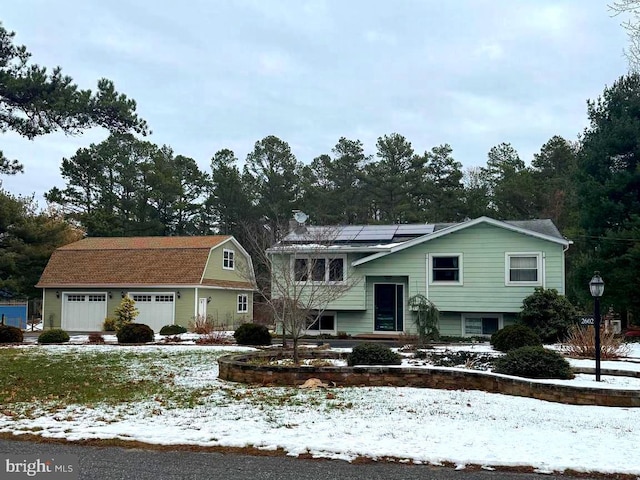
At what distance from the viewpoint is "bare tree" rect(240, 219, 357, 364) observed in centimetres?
1492

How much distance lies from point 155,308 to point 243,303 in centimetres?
695

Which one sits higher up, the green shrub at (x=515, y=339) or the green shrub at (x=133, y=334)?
the green shrub at (x=515, y=339)

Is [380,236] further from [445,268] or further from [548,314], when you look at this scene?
[548,314]

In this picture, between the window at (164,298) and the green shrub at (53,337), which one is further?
the window at (164,298)

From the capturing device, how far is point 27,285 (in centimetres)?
3747

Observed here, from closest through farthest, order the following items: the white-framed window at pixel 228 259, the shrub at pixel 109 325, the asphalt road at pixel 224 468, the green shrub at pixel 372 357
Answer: the asphalt road at pixel 224 468 < the green shrub at pixel 372 357 < the shrub at pixel 109 325 < the white-framed window at pixel 228 259

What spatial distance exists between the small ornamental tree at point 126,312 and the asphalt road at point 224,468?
71.5 ft

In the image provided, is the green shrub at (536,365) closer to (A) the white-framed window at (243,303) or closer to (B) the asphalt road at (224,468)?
(B) the asphalt road at (224,468)

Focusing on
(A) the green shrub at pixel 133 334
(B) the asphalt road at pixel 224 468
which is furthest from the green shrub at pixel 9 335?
(B) the asphalt road at pixel 224 468

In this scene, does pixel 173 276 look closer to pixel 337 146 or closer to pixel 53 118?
pixel 53 118

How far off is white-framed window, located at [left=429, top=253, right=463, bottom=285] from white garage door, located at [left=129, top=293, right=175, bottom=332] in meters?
12.6

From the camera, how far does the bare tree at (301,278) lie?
14922 millimetres

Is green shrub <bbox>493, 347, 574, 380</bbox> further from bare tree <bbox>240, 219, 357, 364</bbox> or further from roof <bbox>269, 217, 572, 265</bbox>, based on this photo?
roof <bbox>269, 217, 572, 265</bbox>

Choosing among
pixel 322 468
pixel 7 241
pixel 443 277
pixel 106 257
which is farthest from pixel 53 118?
pixel 7 241
